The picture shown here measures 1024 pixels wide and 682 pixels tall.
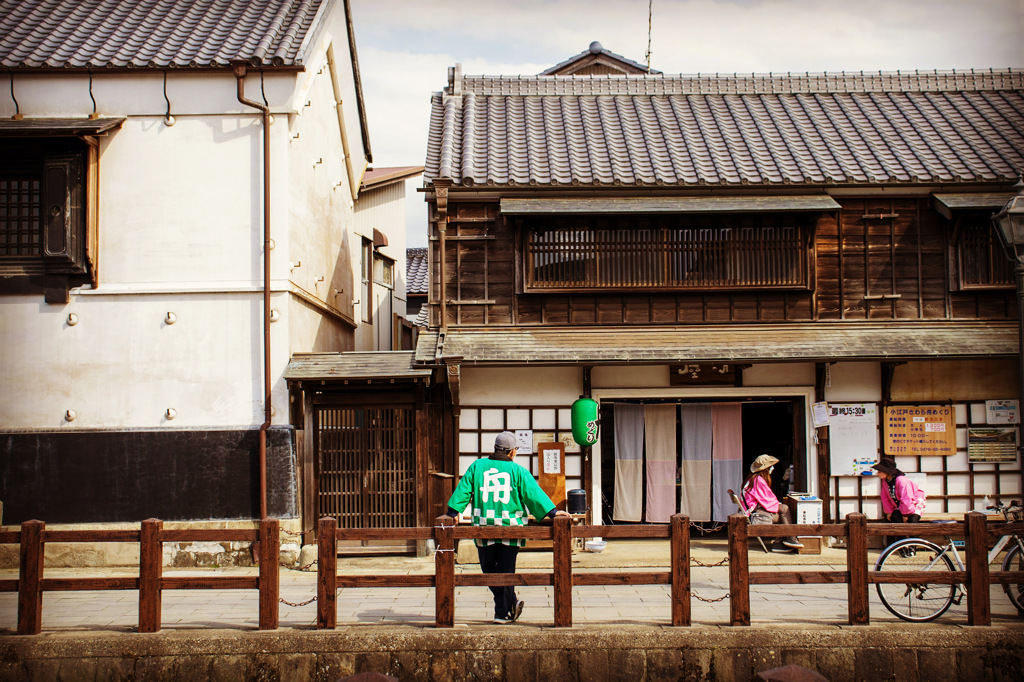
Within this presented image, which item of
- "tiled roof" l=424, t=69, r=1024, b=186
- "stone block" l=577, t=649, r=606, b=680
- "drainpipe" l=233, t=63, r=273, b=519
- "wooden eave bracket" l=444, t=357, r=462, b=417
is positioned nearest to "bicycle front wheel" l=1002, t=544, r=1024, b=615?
"stone block" l=577, t=649, r=606, b=680

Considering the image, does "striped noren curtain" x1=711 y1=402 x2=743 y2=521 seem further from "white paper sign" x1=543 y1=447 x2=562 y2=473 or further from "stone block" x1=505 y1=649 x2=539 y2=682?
"stone block" x1=505 y1=649 x2=539 y2=682

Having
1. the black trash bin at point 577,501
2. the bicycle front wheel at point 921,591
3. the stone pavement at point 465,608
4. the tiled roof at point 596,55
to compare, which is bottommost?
the stone pavement at point 465,608

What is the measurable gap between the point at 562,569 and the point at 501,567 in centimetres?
77

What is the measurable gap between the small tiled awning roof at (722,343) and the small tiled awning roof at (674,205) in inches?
77.5

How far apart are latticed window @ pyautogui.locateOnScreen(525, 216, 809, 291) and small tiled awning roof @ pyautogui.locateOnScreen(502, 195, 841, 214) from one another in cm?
32

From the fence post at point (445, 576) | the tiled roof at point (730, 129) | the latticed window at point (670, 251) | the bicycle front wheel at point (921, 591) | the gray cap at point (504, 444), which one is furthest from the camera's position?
the tiled roof at point (730, 129)

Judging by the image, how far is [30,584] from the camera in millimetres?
8242

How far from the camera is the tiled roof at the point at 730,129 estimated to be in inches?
548

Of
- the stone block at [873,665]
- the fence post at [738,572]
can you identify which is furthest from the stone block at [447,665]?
the stone block at [873,665]

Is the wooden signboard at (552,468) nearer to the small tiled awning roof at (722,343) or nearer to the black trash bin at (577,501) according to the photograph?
the black trash bin at (577,501)

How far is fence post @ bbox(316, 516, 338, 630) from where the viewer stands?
26.8 feet

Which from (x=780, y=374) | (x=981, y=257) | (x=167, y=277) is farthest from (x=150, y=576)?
(x=981, y=257)

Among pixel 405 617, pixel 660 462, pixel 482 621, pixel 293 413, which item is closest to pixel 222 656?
pixel 405 617

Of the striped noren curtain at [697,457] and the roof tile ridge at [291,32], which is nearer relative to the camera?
the roof tile ridge at [291,32]
